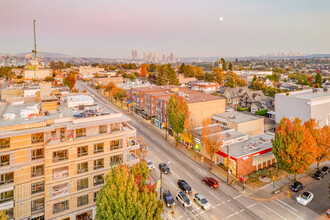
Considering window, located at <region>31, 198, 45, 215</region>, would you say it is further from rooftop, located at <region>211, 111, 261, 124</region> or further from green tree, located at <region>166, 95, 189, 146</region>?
rooftop, located at <region>211, 111, 261, 124</region>

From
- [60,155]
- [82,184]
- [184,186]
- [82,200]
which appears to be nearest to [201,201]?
[184,186]

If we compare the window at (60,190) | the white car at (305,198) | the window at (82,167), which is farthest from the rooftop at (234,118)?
the window at (60,190)

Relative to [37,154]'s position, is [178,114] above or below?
above

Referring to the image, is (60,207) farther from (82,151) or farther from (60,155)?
(82,151)

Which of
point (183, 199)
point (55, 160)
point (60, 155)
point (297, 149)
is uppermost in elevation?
point (60, 155)

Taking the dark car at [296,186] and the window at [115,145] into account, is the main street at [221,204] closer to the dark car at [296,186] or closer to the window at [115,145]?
the dark car at [296,186]

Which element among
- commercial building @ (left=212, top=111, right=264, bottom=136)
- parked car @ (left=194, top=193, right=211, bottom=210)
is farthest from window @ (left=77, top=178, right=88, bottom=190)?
commercial building @ (left=212, top=111, right=264, bottom=136)
